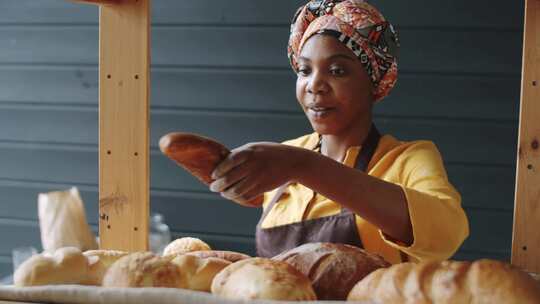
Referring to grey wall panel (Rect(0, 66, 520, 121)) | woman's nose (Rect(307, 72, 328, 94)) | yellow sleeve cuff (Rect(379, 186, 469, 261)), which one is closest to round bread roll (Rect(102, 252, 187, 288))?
yellow sleeve cuff (Rect(379, 186, 469, 261))

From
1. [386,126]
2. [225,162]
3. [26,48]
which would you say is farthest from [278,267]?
[26,48]

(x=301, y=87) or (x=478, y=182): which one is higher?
(x=301, y=87)

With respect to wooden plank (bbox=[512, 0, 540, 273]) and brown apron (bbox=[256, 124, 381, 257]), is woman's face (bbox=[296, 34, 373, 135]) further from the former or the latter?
wooden plank (bbox=[512, 0, 540, 273])

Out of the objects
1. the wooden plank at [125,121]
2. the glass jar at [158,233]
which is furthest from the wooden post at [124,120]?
the glass jar at [158,233]

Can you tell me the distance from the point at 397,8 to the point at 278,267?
6.89ft

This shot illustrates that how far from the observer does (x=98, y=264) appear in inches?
34.7

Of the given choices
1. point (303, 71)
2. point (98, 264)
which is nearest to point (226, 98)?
point (303, 71)

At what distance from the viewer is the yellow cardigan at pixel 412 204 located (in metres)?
1.10

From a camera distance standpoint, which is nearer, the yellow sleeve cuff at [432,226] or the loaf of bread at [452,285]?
the loaf of bread at [452,285]

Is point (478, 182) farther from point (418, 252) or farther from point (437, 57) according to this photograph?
point (418, 252)

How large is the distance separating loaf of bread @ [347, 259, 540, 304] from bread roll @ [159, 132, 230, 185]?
0.70ft

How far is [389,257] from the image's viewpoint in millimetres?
1328

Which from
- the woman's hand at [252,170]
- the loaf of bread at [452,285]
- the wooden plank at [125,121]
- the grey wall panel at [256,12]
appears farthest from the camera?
the grey wall panel at [256,12]

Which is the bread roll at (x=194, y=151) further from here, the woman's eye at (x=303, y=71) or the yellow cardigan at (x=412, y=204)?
the woman's eye at (x=303, y=71)
